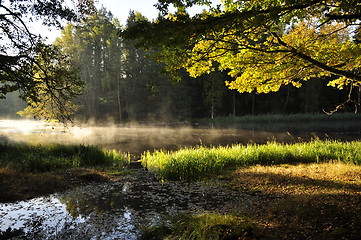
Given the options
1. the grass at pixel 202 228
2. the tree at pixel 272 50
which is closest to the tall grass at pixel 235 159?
the tree at pixel 272 50

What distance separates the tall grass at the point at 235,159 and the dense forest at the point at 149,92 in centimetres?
3066

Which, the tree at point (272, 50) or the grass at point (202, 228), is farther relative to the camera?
the tree at point (272, 50)

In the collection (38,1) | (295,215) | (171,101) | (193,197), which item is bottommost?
(193,197)

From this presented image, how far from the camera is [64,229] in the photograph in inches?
195

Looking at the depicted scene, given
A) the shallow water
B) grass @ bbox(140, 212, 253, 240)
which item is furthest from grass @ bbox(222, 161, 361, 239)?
the shallow water

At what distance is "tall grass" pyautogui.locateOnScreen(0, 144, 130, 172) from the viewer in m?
10.1

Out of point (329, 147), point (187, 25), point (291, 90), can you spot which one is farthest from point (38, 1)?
point (291, 90)

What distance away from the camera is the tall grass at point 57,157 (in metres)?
10.1

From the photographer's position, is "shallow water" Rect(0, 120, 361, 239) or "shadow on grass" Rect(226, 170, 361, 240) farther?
"shallow water" Rect(0, 120, 361, 239)

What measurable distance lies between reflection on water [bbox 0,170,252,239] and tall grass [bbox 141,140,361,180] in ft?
3.92

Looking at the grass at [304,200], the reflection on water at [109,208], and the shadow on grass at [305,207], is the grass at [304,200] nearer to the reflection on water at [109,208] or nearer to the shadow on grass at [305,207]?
the shadow on grass at [305,207]

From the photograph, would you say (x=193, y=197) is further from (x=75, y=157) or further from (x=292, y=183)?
(x=75, y=157)

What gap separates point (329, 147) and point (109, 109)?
133ft

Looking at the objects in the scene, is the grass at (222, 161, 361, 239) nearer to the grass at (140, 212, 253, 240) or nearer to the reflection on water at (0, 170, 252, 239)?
the grass at (140, 212, 253, 240)
